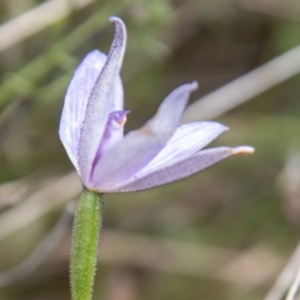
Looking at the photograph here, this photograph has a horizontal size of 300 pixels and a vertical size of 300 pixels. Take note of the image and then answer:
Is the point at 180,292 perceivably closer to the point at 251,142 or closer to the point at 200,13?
the point at 251,142

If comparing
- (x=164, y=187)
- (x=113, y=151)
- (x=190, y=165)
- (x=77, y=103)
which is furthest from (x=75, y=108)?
(x=164, y=187)

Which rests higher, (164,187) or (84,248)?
(164,187)

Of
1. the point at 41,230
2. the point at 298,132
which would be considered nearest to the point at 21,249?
the point at 41,230

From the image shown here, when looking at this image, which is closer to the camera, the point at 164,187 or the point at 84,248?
the point at 84,248

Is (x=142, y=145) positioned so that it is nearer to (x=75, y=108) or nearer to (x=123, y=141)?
(x=123, y=141)

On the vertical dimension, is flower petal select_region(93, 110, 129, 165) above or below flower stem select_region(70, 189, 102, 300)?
above

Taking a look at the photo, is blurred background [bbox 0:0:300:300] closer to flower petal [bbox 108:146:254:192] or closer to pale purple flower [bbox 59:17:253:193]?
pale purple flower [bbox 59:17:253:193]

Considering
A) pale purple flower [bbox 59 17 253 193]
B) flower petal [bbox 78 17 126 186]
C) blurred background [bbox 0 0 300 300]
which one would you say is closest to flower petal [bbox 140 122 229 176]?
pale purple flower [bbox 59 17 253 193]
